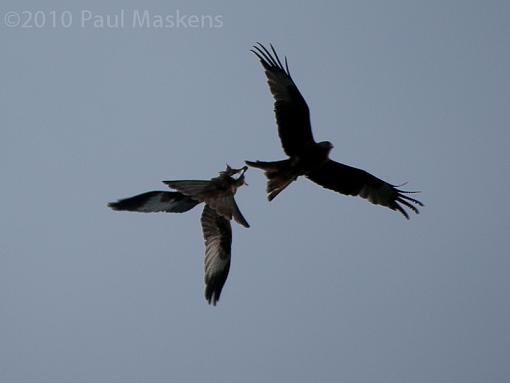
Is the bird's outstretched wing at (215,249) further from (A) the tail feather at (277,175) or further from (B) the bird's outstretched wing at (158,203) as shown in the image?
(A) the tail feather at (277,175)

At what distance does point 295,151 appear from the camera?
1112 centimetres

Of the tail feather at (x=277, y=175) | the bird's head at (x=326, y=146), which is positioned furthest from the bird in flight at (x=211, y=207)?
the bird's head at (x=326, y=146)

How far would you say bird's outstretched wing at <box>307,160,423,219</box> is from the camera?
38.8 ft

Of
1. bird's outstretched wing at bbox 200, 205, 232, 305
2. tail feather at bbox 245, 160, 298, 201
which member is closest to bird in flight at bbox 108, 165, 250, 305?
bird's outstretched wing at bbox 200, 205, 232, 305

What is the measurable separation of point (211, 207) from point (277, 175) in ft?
3.08

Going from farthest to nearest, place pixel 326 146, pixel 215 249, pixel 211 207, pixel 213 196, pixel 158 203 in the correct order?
pixel 215 249 < pixel 326 146 < pixel 158 203 < pixel 211 207 < pixel 213 196

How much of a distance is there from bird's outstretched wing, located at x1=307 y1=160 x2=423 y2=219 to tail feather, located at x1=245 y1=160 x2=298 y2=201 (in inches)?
36.0

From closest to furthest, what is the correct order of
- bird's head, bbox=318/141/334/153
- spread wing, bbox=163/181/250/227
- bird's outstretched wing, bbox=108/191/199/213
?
spread wing, bbox=163/181/250/227 < bird's outstretched wing, bbox=108/191/199/213 < bird's head, bbox=318/141/334/153

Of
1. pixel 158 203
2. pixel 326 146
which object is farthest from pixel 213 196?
pixel 326 146

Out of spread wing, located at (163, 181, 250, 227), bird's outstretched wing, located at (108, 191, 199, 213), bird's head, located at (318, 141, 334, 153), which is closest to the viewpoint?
spread wing, located at (163, 181, 250, 227)

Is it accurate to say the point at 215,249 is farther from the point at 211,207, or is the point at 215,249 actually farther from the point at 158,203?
the point at 158,203

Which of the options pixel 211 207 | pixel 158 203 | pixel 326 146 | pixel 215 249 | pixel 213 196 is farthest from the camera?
pixel 215 249

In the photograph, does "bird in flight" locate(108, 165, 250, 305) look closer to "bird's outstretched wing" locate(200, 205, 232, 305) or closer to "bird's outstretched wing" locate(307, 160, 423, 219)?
"bird's outstretched wing" locate(200, 205, 232, 305)

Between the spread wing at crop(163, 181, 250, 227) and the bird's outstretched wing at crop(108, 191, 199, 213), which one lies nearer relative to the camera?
the spread wing at crop(163, 181, 250, 227)
